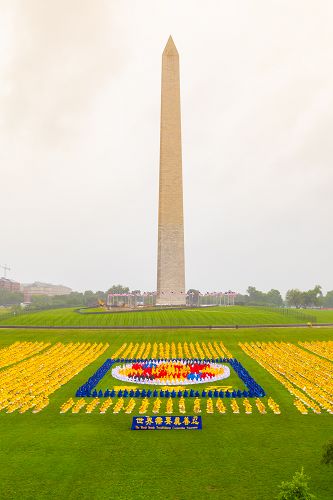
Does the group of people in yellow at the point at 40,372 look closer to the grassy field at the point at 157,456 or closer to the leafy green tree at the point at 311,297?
the grassy field at the point at 157,456

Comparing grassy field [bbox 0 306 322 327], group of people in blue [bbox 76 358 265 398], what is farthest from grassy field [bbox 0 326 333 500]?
grassy field [bbox 0 306 322 327]

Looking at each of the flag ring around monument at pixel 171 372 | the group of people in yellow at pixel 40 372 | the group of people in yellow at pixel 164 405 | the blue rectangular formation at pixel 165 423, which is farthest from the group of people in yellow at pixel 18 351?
the blue rectangular formation at pixel 165 423

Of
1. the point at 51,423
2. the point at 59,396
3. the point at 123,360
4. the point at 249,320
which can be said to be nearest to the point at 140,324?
the point at 249,320

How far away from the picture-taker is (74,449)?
725 inches

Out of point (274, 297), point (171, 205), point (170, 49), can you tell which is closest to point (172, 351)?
point (171, 205)

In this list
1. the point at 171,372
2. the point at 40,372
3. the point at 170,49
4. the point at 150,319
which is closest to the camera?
the point at 171,372

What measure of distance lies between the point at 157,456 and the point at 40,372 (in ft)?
62.3

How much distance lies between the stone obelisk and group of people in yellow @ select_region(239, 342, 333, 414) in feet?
109

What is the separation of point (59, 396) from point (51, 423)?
16.8 feet

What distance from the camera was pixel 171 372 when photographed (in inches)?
1312

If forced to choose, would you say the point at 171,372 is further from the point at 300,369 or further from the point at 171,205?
the point at 171,205

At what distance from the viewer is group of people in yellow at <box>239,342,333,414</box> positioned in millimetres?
25534

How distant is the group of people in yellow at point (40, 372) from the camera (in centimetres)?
2573

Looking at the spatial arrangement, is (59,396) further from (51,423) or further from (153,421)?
(153,421)
